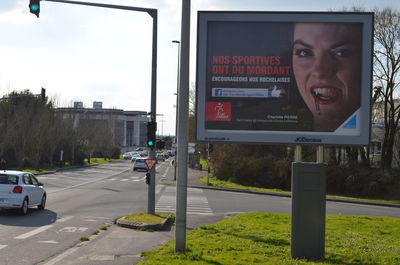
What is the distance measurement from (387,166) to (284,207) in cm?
2270

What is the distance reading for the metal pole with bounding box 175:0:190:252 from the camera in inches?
408

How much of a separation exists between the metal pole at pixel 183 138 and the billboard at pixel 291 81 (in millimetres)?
269

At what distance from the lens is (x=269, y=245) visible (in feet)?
38.1

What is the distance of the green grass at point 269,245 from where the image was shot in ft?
31.9

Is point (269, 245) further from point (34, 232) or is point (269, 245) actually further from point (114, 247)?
point (34, 232)

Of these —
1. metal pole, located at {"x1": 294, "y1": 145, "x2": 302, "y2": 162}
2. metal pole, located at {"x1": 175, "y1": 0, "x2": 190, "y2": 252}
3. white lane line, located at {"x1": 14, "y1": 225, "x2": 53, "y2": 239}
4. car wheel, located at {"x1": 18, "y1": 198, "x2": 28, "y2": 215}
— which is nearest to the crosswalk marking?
car wheel, located at {"x1": 18, "y1": 198, "x2": 28, "y2": 215}

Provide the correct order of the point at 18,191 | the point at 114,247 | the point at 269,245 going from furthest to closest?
1. the point at 18,191
2. the point at 114,247
3. the point at 269,245

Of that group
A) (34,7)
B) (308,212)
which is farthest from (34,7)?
(308,212)

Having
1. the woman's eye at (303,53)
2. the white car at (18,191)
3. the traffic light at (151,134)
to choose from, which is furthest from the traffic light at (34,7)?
the woman's eye at (303,53)

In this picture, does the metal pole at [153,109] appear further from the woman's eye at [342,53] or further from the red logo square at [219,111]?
the woman's eye at [342,53]

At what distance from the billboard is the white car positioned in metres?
9.60

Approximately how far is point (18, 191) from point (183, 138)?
9645 millimetres

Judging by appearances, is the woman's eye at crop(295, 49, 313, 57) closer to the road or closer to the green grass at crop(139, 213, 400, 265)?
the green grass at crop(139, 213, 400, 265)

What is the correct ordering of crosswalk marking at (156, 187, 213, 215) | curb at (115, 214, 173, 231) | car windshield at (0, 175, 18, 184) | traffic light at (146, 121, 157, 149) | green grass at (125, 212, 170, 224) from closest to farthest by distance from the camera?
1. curb at (115, 214, 173, 231)
2. green grass at (125, 212, 170, 224)
3. traffic light at (146, 121, 157, 149)
4. car windshield at (0, 175, 18, 184)
5. crosswalk marking at (156, 187, 213, 215)
